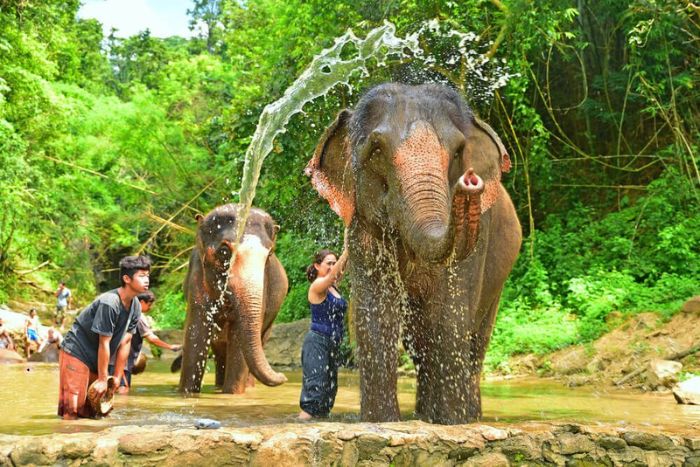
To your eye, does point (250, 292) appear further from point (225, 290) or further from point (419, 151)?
point (419, 151)

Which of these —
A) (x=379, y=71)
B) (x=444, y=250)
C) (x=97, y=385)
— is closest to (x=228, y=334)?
(x=97, y=385)

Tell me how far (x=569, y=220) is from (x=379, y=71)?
401 centimetres

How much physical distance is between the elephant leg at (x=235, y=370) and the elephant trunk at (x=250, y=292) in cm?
55

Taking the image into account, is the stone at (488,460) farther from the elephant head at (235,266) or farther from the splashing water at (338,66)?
the splashing water at (338,66)

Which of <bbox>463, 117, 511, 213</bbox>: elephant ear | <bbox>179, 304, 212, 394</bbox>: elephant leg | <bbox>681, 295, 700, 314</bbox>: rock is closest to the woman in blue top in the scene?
<bbox>463, 117, 511, 213</bbox>: elephant ear

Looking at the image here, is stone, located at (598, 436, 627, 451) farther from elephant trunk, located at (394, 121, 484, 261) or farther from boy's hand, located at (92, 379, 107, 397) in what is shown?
boy's hand, located at (92, 379, 107, 397)

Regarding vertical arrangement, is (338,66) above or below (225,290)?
above

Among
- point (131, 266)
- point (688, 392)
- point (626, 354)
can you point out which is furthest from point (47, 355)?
point (688, 392)

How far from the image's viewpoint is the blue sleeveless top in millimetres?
6852

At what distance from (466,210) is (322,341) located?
2553 millimetres

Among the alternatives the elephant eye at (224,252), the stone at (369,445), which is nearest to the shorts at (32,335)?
the elephant eye at (224,252)

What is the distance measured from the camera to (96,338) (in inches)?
253

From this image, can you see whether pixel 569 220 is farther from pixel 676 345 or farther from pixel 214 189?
pixel 214 189

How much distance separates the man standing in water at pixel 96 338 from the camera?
623 centimetres
